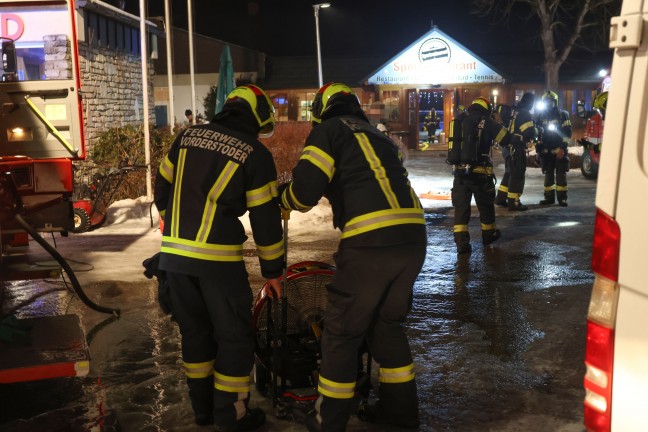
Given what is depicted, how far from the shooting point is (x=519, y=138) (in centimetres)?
1259

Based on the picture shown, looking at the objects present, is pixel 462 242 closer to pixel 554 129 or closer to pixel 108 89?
pixel 554 129

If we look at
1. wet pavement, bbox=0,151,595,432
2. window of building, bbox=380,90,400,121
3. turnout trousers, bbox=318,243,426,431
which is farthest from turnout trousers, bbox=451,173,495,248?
window of building, bbox=380,90,400,121

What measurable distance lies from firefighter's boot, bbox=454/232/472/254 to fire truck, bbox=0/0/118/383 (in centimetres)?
444

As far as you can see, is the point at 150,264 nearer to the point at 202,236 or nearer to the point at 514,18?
the point at 202,236

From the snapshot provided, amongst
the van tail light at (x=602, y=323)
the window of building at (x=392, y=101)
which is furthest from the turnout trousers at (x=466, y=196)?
the window of building at (x=392, y=101)

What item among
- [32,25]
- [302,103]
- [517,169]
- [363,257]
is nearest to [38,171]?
[32,25]

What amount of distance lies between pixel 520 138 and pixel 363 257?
361 inches

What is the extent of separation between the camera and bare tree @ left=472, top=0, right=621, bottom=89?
31625 mm

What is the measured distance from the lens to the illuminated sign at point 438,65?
2736cm

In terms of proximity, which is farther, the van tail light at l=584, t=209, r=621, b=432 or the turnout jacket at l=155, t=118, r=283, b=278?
the turnout jacket at l=155, t=118, r=283, b=278

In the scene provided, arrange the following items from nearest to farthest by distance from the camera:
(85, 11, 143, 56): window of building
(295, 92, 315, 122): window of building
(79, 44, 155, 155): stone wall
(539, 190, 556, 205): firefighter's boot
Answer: (539, 190, 556, 205): firefighter's boot < (79, 44, 155, 155): stone wall < (85, 11, 143, 56): window of building < (295, 92, 315, 122): window of building

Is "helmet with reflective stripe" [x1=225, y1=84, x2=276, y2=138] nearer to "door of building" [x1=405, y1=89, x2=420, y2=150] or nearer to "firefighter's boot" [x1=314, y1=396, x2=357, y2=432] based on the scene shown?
"firefighter's boot" [x1=314, y1=396, x2=357, y2=432]

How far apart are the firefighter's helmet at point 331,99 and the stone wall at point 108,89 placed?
10665 mm

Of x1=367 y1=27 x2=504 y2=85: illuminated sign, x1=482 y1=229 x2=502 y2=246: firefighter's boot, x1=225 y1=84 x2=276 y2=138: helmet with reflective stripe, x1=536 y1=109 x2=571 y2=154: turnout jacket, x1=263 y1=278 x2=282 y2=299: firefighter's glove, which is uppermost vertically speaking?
x1=367 y1=27 x2=504 y2=85: illuminated sign
